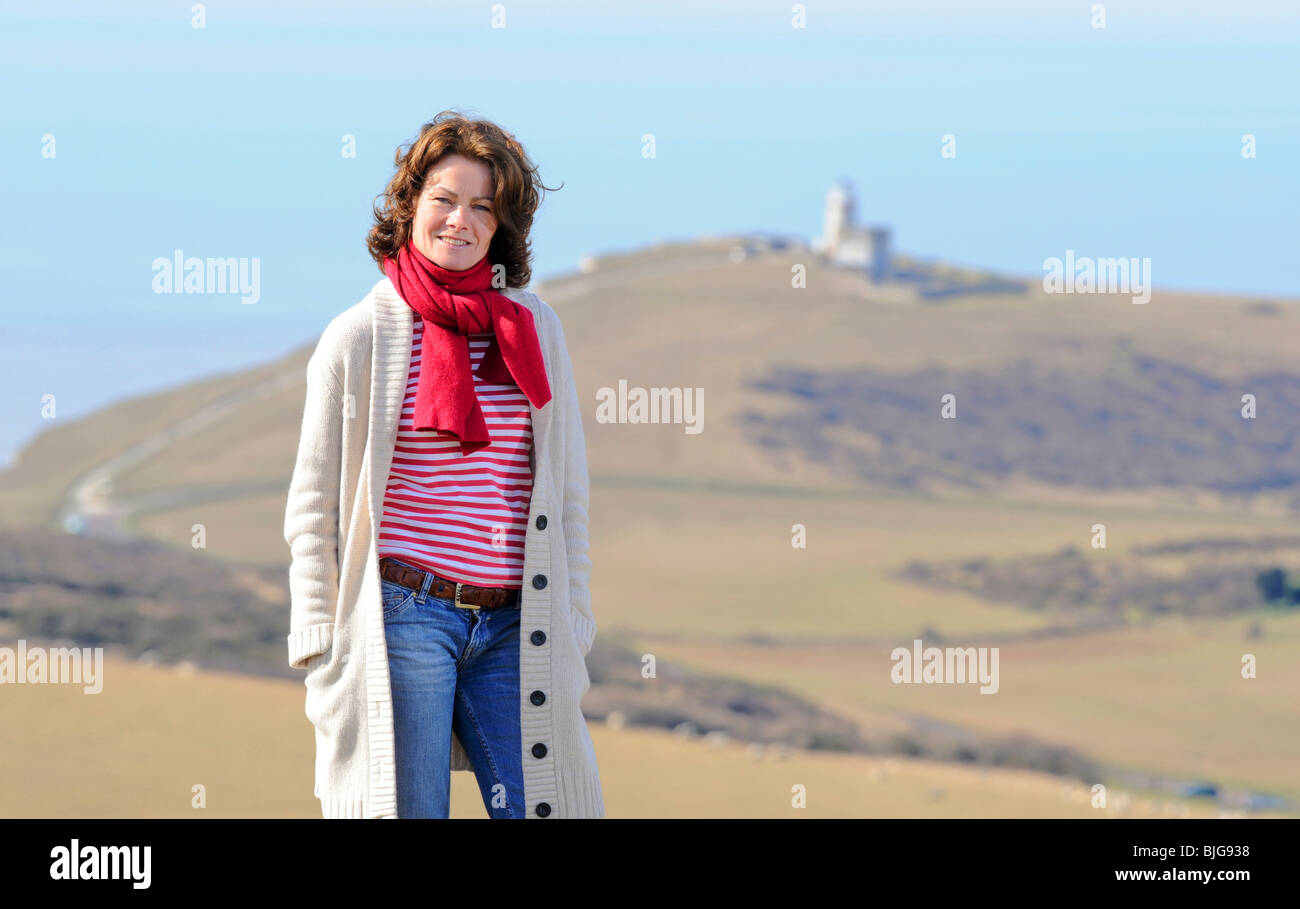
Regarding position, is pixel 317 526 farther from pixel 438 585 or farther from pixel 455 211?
pixel 455 211

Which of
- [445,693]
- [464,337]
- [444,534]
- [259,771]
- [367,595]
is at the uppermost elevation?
[464,337]

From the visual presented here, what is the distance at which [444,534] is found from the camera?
11.7 feet

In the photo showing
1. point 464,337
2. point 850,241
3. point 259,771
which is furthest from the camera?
point 850,241

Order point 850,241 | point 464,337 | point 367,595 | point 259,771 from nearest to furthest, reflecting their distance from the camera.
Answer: point 367,595 → point 464,337 → point 259,771 → point 850,241

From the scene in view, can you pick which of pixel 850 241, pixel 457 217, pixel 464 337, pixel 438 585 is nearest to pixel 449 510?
pixel 438 585

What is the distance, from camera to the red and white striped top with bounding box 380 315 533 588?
3559mm

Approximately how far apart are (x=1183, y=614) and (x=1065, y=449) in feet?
90.6

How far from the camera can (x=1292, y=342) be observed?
91062 mm

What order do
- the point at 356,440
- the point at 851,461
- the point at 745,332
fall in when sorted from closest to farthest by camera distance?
the point at 356,440
the point at 851,461
the point at 745,332

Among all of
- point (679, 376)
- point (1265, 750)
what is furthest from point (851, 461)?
point (1265, 750)

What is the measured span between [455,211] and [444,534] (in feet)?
2.25

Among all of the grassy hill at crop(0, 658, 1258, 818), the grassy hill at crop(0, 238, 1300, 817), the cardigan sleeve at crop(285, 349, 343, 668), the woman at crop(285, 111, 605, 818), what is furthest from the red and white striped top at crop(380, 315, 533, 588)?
the grassy hill at crop(0, 238, 1300, 817)

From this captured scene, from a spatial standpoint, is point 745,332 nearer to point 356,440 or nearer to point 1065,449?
point 1065,449

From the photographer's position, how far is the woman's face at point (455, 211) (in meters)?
3.71
